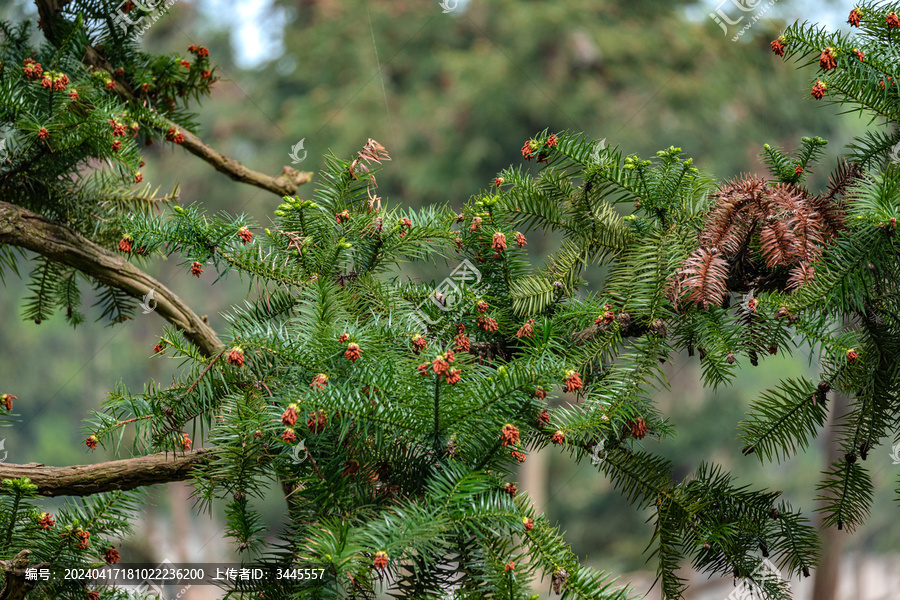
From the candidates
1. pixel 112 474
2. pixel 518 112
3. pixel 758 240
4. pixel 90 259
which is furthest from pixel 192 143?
pixel 518 112

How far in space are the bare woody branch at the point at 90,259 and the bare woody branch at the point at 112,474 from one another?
14cm

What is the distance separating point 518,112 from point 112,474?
3.50 meters

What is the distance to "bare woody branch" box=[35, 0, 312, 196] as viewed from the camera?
0.80 metres

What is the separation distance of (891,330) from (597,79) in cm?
362

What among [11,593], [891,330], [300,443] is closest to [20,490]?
[11,593]

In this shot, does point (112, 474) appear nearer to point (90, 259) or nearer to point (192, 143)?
point (90, 259)

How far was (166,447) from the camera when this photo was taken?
571mm

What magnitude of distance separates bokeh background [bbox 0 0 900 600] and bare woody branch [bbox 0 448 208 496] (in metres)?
2.81

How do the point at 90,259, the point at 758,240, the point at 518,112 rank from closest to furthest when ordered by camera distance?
1. the point at 758,240
2. the point at 90,259
3. the point at 518,112

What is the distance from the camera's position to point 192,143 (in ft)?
2.85

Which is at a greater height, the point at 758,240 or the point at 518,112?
the point at 518,112

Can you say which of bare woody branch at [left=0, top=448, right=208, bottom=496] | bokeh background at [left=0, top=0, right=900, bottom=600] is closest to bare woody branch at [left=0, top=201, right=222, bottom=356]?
bare woody branch at [left=0, top=448, right=208, bottom=496]

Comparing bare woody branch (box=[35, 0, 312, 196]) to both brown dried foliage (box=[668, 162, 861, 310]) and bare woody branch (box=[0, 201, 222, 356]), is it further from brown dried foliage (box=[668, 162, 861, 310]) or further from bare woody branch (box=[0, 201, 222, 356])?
brown dried foliage (box=[668, 162, 861, 310])

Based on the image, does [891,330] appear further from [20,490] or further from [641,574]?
[641,574]
